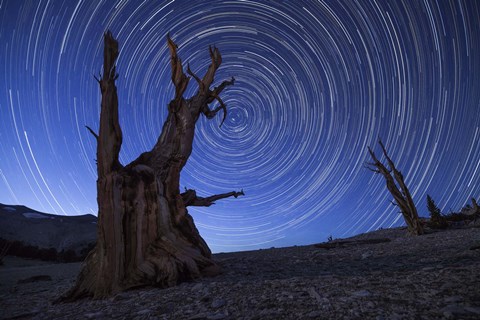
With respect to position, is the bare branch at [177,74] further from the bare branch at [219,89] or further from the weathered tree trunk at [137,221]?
the bare branch at [219,89]

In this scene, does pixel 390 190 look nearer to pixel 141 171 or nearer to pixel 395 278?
pixel 395 278

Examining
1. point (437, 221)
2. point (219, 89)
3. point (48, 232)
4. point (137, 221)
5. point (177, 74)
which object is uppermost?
point (219, 89)

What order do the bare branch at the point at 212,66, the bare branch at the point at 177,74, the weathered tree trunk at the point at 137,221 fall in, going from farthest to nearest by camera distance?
the bare branch at the point at 212,66, the bare branch at the point at 177,74, the weathered tree trunk at the point at 137,221

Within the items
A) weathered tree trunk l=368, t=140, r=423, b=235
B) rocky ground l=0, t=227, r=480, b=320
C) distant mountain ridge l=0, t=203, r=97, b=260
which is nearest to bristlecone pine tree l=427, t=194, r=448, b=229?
weathered tree trunk l=368, t=140, r=423, b=235

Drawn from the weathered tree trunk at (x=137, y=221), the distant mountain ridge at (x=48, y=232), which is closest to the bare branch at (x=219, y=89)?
the weathered tree trunk at (x=137, y=221)

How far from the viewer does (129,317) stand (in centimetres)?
329

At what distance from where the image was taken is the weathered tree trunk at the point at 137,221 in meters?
5.77

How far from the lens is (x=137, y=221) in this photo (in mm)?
6543

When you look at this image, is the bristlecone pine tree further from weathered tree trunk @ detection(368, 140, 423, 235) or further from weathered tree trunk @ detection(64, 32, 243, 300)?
weathered tree trunk @ detection(64, 32, 243, 300)

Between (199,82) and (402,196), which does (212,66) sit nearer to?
(199,82)

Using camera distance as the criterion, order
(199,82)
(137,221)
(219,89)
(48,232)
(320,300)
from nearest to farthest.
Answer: (320,300) < (137,221) < (199,82) < (219,89) < (48,232)

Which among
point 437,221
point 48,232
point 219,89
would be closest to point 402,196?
point 437,221

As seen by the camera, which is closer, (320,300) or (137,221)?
(320,300)

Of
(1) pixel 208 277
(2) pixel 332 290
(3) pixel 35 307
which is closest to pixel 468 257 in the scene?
(2) pixel 332 290
